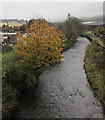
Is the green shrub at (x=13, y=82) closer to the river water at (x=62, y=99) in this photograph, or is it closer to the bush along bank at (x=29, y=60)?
the bush along bank at (x=29, y=60)

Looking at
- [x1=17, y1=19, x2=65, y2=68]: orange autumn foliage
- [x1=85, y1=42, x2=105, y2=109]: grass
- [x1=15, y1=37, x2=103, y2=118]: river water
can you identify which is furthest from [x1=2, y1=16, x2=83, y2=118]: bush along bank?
[x1=85, y1=42, x2=105, y2=109]: grass

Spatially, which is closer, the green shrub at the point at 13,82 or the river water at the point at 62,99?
the green shrub at the point at 13,82

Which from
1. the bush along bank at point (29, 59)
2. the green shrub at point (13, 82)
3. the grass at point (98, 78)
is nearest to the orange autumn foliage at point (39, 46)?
the bush along bank at point (29, 59)

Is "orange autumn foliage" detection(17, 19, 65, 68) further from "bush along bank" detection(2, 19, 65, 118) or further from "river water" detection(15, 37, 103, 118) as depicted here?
"river water" detection(15, 37, 103, 118)

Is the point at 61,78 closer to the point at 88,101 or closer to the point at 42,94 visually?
the point at 42,94

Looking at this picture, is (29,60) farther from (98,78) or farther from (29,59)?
(98,78)

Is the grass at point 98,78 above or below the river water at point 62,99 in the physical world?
above

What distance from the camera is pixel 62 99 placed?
14.3 metres

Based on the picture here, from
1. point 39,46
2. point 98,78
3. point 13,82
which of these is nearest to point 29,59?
point 39,46

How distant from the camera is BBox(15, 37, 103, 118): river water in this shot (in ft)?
39.7

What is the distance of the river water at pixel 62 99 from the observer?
12.1m

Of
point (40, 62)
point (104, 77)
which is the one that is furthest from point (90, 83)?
point (40, 62)

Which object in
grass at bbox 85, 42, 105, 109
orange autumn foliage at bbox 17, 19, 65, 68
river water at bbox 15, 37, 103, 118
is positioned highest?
orange autumn foliage at bbox 17, 19, 65, 68

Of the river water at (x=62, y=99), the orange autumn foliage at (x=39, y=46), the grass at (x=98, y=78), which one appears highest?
the orange autumn foliage at (x=39, y=46)
